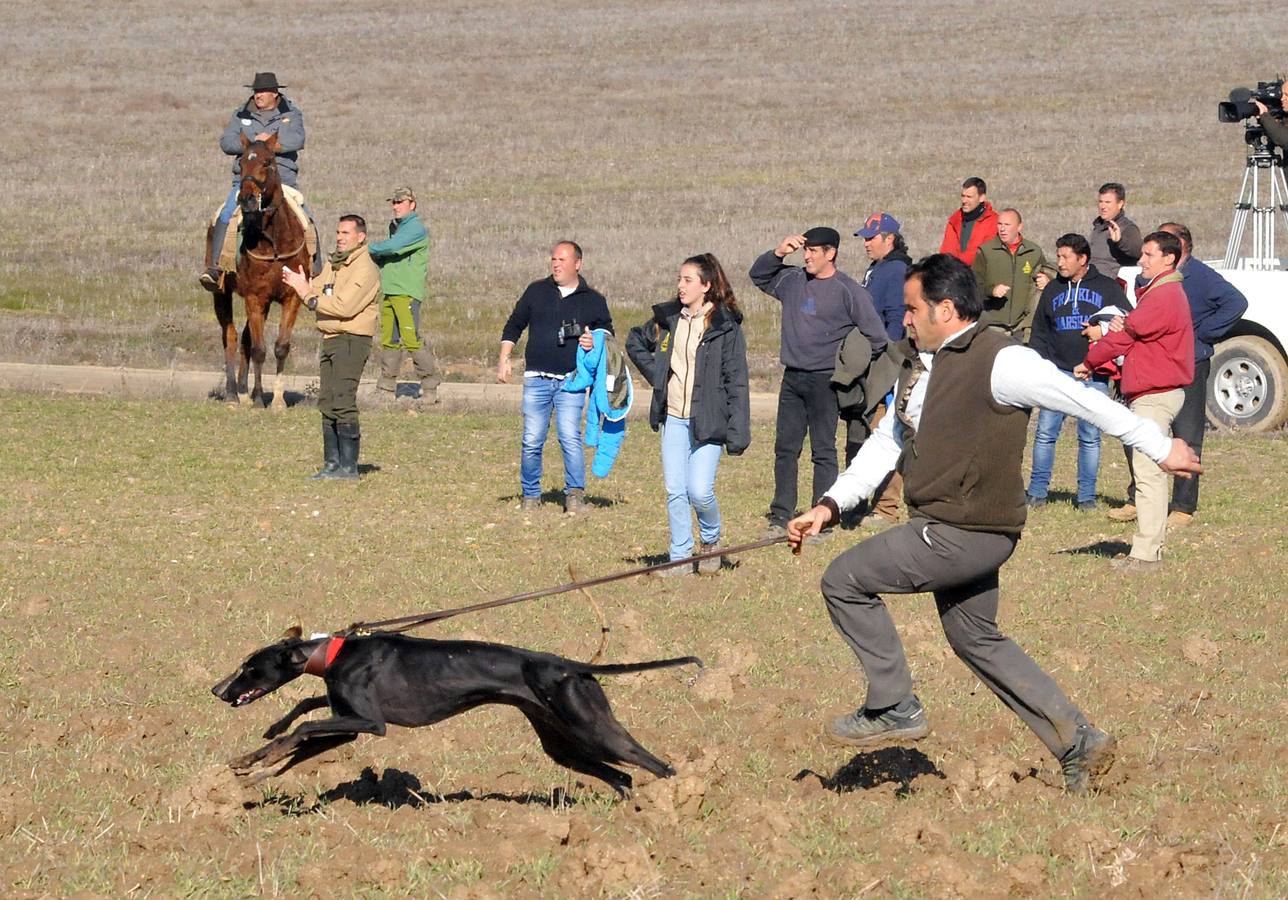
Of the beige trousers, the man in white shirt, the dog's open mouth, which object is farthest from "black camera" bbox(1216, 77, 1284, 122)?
the dog's open mouth

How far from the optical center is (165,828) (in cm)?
645

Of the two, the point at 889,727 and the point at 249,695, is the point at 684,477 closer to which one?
the point at 889,727

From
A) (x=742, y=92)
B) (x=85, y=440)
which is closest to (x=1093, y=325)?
(x=85, y=440)

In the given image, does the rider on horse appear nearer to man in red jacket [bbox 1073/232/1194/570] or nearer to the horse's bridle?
the horse's bridle

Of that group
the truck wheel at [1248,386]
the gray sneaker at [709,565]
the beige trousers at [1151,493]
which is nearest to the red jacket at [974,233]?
the truck wheel at [1248,386]

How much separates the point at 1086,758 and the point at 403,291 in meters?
13.4

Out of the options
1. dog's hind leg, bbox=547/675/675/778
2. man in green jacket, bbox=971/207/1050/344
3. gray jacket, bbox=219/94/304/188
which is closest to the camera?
dog's hind leg, bbox=547/675/675/778

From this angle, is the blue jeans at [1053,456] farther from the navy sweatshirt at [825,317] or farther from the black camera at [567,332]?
the black camera at [567,332]

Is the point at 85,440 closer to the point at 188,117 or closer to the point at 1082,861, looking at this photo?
the point at 1082,861

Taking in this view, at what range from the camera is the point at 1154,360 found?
38.1 ft

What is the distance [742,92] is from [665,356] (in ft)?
136

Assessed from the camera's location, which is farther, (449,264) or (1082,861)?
(449,264)

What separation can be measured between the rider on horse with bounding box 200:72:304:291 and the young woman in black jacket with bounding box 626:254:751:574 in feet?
26.7

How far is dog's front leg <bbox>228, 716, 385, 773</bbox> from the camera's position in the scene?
6574 millimetres
